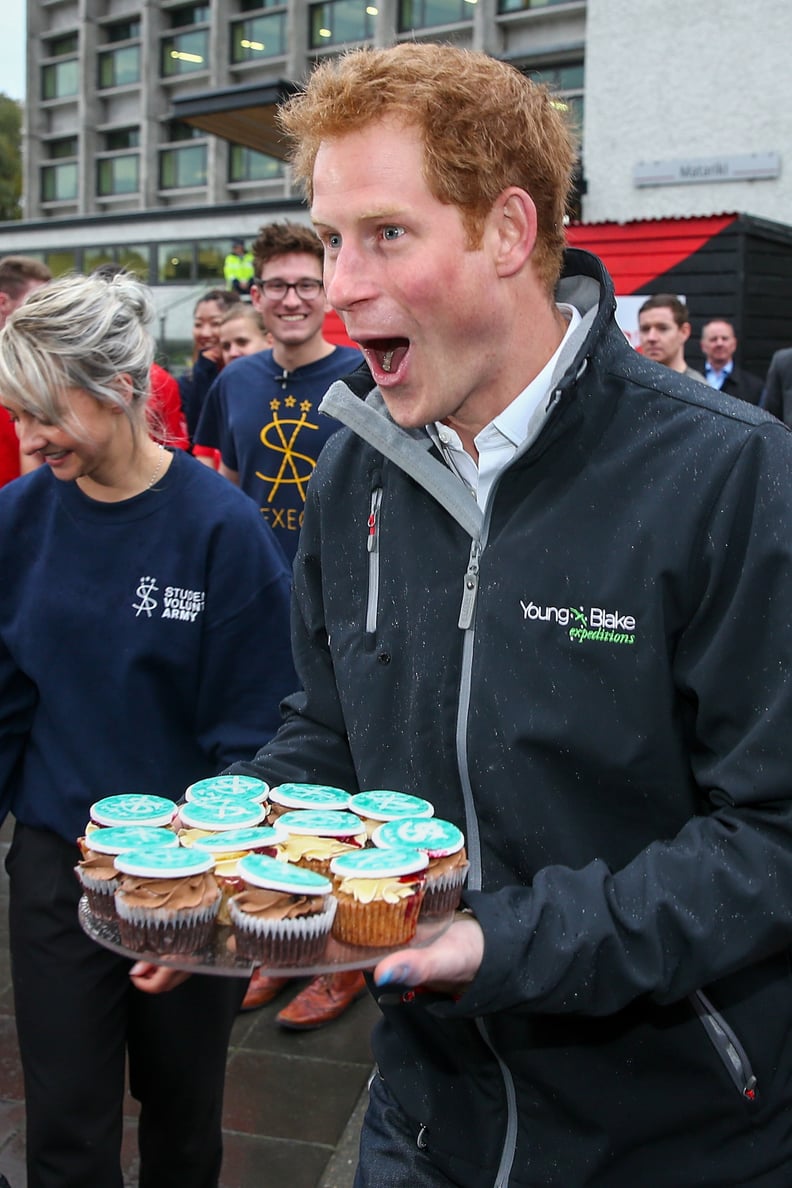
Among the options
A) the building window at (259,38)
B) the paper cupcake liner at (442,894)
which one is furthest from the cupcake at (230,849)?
the building window at (259,38)

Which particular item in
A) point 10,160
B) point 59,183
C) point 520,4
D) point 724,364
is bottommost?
point 724,364

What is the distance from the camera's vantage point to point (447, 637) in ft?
5.47

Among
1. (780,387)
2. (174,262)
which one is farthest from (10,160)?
(780,387)

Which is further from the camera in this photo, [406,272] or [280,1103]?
[280,1103]

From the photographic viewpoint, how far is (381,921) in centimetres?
152

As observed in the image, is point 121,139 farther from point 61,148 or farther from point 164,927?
point 164,927

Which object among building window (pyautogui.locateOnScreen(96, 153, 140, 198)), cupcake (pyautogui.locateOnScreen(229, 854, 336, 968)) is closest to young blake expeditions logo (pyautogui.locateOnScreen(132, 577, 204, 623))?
cupcake (pyautogui.locateOnScreen(229, 854, 336, 968))

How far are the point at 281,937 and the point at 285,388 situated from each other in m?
3.80

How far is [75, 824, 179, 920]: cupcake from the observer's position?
5.33ft

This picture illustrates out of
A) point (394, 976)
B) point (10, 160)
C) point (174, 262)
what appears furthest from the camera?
point (10, 160)

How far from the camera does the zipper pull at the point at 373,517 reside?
1.82 meters

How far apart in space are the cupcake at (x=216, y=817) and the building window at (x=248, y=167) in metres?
51.3

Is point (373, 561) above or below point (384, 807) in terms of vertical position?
above

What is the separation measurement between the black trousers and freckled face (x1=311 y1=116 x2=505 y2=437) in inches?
63.3
